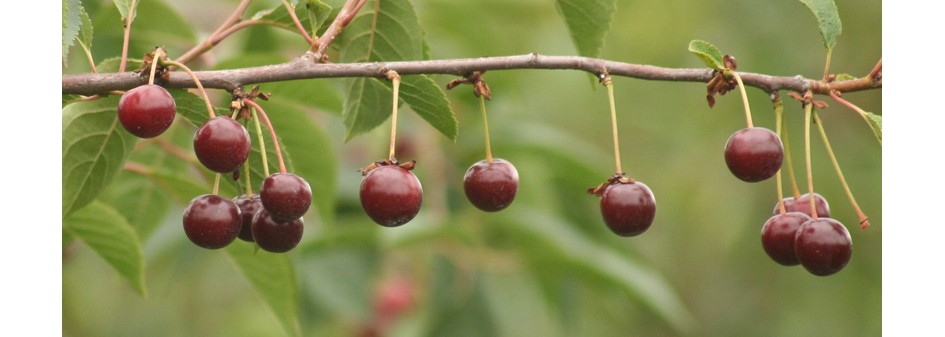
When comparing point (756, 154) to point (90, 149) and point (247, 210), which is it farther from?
point (90, 149)

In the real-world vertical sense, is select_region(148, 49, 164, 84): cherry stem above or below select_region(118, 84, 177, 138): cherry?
above

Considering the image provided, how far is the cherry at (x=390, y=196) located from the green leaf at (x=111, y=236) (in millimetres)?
998

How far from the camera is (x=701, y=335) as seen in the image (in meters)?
9.14

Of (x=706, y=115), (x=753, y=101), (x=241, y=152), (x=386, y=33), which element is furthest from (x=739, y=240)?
(x=241, y=152)

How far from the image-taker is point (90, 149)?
250 cm

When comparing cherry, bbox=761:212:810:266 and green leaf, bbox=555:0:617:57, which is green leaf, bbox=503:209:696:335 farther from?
cherry, bbox=761:212:810:266

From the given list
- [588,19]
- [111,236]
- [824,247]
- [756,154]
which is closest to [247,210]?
[111,236]

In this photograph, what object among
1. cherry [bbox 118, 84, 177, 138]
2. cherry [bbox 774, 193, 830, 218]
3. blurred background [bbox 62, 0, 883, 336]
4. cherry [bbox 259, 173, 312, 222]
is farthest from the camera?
blurred background [bbox 62, 0, 883, 336]

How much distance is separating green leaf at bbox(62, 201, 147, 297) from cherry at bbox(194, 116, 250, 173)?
0.91m

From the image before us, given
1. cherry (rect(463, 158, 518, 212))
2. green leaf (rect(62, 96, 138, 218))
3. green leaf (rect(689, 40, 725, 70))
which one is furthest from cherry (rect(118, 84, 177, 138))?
green leaf (rect(689, 40, 725, 70))

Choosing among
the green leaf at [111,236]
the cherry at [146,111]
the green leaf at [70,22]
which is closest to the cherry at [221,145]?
the cherry at [146,111]

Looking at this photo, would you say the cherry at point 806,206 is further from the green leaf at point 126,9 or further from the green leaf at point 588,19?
the green leaf at point 126,9

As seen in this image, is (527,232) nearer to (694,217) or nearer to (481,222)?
(481,222)

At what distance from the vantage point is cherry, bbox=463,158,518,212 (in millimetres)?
2383
